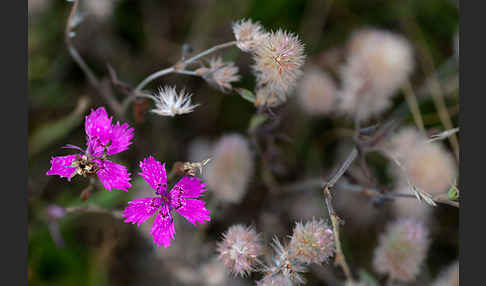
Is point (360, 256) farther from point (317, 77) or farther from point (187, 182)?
point (187, 182)

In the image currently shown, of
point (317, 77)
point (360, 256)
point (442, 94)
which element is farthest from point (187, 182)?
point (442, 94)

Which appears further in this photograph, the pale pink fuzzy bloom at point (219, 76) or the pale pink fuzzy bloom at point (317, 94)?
the pale pink fuzzy bloom at point (317, 94)

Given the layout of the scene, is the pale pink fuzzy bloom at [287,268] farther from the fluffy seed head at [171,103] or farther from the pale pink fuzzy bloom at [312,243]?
the fluffy seed head at [171,103]

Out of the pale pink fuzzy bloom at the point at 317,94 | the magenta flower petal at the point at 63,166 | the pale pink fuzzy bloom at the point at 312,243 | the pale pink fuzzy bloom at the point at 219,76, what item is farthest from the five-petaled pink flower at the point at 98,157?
the pale pink fuzzy bloom at the point at 317,94

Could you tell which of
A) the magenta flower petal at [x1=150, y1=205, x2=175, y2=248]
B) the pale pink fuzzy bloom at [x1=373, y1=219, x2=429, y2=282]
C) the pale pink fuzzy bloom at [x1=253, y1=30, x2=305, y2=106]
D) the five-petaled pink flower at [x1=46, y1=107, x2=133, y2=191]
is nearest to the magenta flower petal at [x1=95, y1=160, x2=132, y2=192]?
the five-petaled pink flower at [x1=46, y1=107, x2=133, y2=191]

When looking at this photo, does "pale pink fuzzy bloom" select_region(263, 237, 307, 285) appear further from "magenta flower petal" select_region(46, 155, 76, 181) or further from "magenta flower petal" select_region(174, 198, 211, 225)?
"magenta flower petal" select_region(46, 155, 76, 181)

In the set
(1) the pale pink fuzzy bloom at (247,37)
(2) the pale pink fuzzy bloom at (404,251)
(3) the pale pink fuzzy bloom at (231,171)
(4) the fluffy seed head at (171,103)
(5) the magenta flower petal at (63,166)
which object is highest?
(1) the pale pink fuzzy bloom at (247,37)
